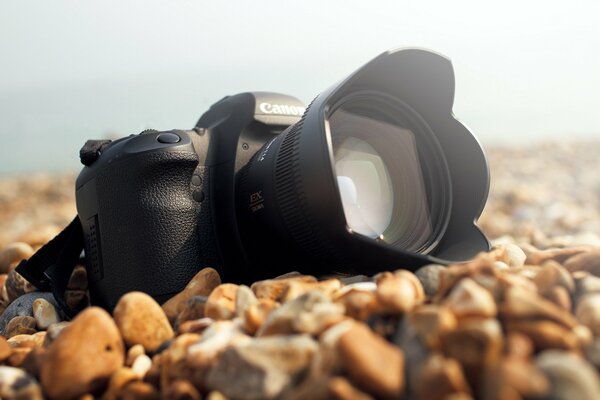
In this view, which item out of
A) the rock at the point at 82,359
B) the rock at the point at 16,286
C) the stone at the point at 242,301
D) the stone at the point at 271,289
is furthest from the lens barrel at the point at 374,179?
the rock at the point at 16,286

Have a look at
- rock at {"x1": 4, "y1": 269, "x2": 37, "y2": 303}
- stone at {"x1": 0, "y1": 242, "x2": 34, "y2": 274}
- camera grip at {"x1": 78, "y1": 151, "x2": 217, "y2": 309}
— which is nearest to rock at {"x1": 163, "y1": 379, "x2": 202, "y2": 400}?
camera grip at {"x1": 78, "y1": 151, "x2": 217, "y2": 309}

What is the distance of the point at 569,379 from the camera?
0.68 metres

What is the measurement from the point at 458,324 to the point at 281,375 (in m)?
0.22

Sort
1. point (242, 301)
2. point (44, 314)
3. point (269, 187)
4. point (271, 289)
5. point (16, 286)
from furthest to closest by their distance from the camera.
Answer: point (16, 286) < point (44, 314) < point (269, 187) < point (271, 289) < point (242, 301)

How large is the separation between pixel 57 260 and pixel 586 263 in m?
1.21

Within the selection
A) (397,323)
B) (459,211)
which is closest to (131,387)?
(397,323)

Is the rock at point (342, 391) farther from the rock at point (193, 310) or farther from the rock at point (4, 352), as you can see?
the rock at point (4, 352)

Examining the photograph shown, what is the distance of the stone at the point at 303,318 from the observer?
2.81 ft

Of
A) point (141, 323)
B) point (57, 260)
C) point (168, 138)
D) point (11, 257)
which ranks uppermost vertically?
point (168, 138)

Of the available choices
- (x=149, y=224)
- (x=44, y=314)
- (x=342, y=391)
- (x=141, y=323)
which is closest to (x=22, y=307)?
(x=44, y=314)

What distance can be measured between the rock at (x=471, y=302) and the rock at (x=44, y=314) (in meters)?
1.08

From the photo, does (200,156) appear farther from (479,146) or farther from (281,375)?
(281,375)

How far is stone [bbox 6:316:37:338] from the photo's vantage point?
1.52 metres

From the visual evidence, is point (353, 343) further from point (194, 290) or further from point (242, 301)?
point (194, 290)
